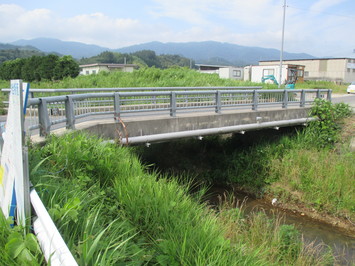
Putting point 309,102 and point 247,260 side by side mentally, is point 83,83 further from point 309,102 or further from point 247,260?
point 247,260

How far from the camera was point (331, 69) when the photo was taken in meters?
68.6

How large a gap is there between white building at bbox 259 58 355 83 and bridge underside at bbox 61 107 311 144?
56.6 m

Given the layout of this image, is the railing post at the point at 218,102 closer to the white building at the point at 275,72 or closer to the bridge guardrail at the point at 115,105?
the bridge guardrail at the point at 115,105

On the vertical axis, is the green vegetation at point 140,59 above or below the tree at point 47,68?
above

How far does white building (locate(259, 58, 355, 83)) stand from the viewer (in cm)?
6600

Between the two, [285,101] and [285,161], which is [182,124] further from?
[285,101]

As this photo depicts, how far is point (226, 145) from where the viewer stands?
47.2 ft

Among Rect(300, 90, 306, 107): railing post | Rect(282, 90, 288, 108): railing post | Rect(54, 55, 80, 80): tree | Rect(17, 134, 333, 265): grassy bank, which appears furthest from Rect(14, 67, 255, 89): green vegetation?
Rect(17, 134, 333, 265): grassy bank

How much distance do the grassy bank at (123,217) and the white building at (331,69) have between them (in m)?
64.2

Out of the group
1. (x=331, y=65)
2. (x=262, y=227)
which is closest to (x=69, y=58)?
(x=262, y=227)

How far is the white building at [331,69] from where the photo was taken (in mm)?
66000

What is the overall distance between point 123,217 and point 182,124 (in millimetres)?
5564

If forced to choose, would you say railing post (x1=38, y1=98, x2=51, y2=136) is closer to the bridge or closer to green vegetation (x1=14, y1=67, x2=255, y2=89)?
the bridge

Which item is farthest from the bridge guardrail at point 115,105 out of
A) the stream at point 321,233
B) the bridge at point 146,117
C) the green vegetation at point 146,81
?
the green vegetation at point 146,81
